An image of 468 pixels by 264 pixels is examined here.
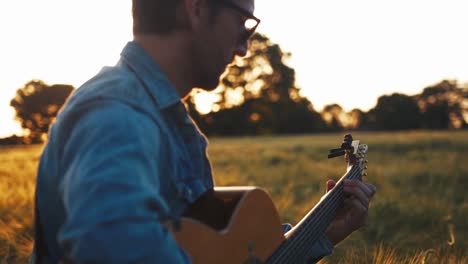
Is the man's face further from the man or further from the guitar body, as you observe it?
the guitar body

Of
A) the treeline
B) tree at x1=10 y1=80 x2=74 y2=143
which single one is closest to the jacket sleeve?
the treeline

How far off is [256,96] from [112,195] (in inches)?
1844

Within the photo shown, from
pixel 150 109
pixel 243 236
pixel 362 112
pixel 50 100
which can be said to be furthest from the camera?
pixel 362 112

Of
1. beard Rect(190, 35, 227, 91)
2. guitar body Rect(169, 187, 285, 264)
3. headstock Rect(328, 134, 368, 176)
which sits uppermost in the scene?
beard Rect(190, 35, 227, 91)

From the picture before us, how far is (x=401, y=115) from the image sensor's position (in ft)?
170

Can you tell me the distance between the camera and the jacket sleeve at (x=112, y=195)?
0.89 meters

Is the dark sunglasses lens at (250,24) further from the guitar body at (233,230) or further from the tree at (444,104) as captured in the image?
the tree at (444,104)

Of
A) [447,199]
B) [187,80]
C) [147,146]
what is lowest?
[447,199]

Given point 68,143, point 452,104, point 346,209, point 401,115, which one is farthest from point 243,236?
point 452,104

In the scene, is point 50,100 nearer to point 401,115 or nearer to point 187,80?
point 401,115

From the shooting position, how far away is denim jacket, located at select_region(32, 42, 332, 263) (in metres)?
0.89

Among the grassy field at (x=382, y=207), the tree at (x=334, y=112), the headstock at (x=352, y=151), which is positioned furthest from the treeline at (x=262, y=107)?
the headstock at (x=352, y=151)

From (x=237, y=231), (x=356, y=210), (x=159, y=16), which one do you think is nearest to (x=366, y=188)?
(x=356, y=210)

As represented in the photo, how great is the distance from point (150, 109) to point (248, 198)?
0.41m
